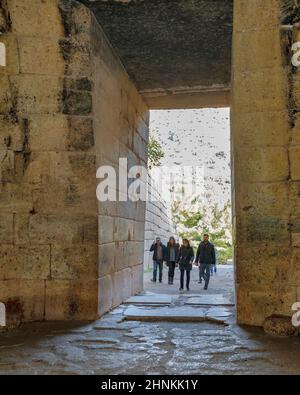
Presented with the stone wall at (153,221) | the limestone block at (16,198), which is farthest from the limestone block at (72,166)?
the stone wall at (153,221)

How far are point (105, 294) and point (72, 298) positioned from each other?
49cm

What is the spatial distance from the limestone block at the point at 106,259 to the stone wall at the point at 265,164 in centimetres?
149

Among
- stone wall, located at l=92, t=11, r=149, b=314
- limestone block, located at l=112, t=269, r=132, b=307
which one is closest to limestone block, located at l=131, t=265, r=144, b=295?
stone wall, located at l=92, t=11, r=149, b=314

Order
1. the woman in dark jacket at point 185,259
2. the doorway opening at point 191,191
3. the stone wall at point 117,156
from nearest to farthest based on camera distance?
the stone wall at point 117,156 < the woman in dark jacket at point 185,259 < the doorway opening at point 191,191

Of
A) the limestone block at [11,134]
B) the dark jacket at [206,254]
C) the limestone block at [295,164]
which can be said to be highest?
the limestone block at [11,134]

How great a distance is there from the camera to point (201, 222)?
25.5 meters

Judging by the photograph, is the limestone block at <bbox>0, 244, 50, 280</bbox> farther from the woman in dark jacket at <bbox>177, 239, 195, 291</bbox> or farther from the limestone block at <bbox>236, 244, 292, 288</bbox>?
the woman in dark jacket at <bbox>177, 239, 195, 291</bbox>

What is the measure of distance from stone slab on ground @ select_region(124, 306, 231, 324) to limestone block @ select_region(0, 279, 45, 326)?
0.98 metres

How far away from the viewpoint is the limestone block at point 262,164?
443 cm

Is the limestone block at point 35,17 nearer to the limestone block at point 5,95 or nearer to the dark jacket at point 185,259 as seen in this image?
the limestone block at point 5,95

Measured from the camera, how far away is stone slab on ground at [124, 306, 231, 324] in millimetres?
4879

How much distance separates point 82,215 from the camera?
4.73 metres

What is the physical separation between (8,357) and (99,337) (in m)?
0.91

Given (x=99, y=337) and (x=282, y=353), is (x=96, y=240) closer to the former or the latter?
(x=99, y=337)
